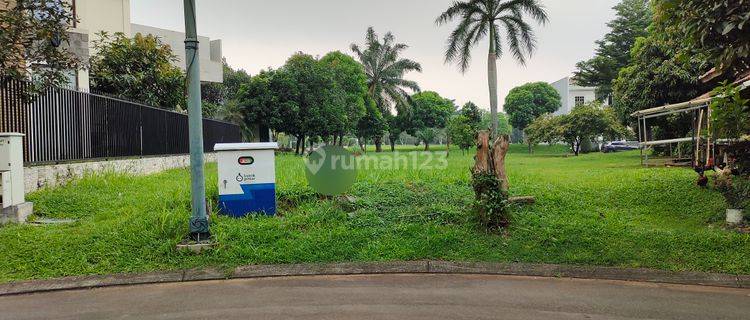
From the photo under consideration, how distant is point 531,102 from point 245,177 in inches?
2174

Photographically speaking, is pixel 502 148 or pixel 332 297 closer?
pixel 332 297

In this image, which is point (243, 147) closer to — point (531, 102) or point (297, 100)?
point (297, 100)

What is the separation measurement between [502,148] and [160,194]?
556 centimetres

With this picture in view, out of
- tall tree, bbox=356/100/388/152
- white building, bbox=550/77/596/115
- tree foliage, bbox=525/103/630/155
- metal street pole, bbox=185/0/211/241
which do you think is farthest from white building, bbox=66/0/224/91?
white building, bbox=550/77/596/115

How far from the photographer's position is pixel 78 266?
190 inches

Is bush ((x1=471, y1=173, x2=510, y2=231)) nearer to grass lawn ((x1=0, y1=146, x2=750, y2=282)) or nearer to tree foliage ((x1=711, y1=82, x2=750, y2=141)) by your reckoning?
grass lawn ((x1=0, y1=146, x2=750, y2=282))

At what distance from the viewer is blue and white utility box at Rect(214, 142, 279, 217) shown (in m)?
6.25

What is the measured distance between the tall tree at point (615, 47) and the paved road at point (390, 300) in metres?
32.2

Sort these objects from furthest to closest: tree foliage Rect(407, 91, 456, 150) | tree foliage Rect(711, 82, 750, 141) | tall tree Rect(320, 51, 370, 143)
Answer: tree foliage Rect(407, 91, 456, 150), tall tree Rect(320, 51, 370, 143), tree foliage Rect(711, 82, 750, 141)

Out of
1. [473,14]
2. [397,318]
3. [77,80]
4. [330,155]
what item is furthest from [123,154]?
[473,14]

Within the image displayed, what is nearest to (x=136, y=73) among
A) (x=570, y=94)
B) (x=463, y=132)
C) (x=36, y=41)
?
(x=36, y=41)

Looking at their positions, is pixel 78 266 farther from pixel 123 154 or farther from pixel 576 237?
pixel 123 154

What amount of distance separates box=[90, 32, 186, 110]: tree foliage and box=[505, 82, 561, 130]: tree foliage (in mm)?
47403

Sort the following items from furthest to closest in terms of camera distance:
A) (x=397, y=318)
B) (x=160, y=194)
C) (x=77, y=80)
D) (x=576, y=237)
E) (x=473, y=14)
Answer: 1. (x=473, y=14)
2. (x=77, y=80)
3. (x=160, y=194)
4. (x=576, y=237)
5. (x=397, y=318)
